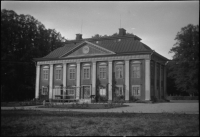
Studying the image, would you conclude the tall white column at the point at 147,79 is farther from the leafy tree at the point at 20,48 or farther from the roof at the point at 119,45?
the leafy tree at the point at 20,48

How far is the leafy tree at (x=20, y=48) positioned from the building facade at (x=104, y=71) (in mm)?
3111

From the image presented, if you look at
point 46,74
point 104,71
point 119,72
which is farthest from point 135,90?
point 46,74

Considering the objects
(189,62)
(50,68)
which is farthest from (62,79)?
(189,62)

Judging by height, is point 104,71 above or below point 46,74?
above

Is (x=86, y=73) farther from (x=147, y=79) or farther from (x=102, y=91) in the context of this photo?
(x=147, y=79)

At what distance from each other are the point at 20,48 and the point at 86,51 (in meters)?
16.3

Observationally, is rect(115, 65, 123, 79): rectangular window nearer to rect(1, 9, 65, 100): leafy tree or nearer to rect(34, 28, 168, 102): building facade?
rect(34, 28, 168, 102): building facade

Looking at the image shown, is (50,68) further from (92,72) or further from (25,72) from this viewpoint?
(92,72)

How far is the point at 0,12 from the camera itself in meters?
7.94

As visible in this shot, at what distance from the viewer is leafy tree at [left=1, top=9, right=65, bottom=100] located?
11.6 meters

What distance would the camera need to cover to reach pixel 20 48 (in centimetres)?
2178

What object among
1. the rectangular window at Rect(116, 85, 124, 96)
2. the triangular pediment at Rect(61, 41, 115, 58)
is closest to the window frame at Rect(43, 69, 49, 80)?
the triangular pediment at Rect(61, 41, 115, 58)

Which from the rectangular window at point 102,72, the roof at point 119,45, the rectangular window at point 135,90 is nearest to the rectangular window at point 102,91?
the rectangular window at point 102,72

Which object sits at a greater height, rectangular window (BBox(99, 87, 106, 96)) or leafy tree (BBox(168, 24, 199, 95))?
leafy tree (BBox(168, 24, 199, 95))
